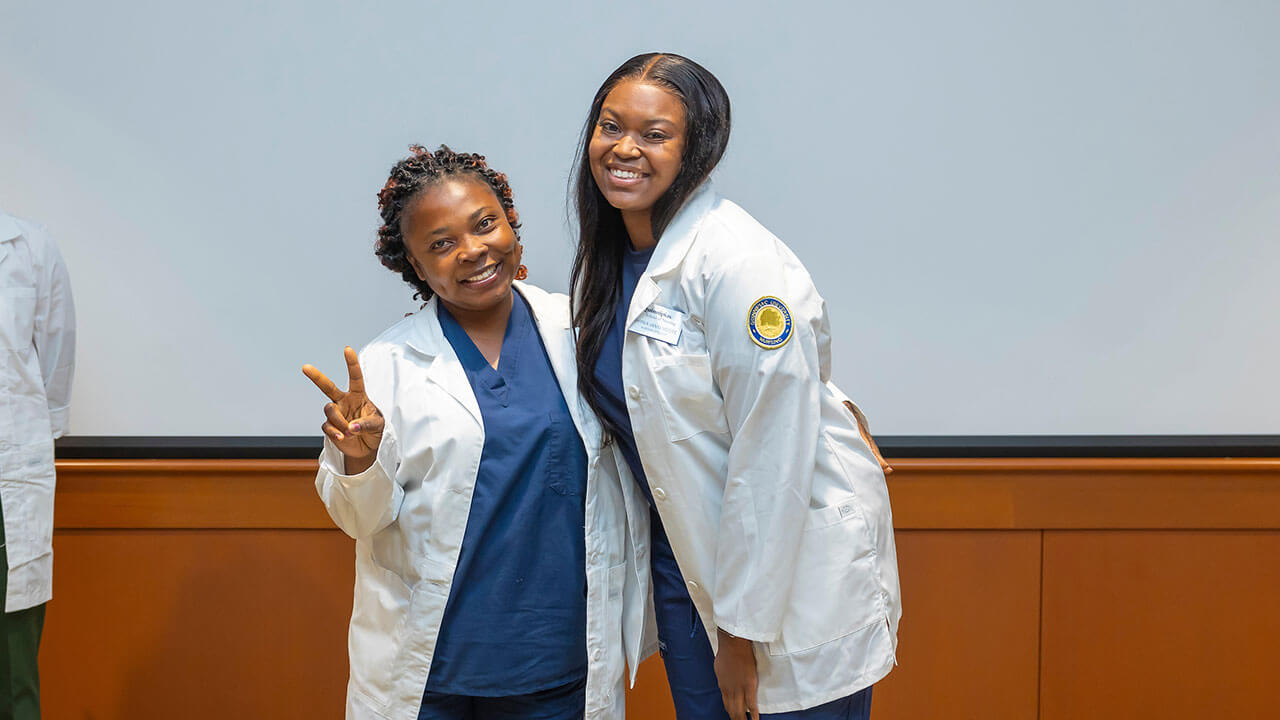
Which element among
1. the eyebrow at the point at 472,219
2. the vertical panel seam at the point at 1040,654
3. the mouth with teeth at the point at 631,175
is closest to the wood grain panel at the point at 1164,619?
the vertical panel seam at the point at 1040,654

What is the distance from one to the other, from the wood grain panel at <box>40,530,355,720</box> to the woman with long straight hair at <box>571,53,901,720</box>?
1.34 meters

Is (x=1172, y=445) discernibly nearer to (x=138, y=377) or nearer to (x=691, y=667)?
(x=691, y=667)

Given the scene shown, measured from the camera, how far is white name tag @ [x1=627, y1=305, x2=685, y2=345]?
53.2 inches

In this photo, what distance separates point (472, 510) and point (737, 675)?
499mm

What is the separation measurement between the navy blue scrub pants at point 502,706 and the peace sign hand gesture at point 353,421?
0.42 metres

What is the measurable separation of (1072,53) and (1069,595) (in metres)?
1.41

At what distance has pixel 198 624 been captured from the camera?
7.87 feet

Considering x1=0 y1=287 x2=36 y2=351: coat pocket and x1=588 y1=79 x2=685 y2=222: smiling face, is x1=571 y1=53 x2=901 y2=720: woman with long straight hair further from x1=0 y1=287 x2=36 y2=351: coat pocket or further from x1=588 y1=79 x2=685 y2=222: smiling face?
x1=0 y1=287 x2=36 y2=351: coat pocket

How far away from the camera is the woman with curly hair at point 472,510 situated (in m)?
1.47

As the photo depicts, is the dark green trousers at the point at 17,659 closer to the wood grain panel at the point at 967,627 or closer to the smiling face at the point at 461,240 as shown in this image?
the smiling face at the point at 461,240

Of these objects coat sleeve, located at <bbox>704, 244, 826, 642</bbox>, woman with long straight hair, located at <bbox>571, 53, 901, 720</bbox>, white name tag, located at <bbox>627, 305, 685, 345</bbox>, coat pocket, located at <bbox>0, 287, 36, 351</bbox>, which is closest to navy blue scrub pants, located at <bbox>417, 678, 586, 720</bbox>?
woman with long straight hair, located at <bbox>571, 53, 901, 720</bbox>

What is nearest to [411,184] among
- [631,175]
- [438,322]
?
[438,322]

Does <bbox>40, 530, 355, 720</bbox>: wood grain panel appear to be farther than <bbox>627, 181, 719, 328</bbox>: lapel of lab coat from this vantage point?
Yes

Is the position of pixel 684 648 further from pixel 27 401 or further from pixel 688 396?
pixel 27 401
